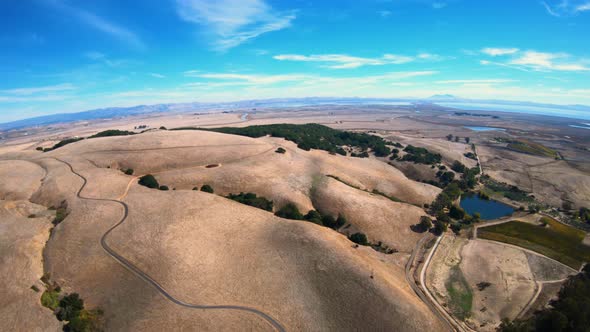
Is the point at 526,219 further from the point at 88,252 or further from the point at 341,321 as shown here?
the point at 88,252

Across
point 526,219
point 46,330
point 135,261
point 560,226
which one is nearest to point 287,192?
point 135,261

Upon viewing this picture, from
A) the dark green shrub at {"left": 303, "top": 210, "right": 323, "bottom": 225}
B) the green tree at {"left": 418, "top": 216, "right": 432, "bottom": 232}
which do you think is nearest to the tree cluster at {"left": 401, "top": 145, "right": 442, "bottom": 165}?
the green tree at {"left": 418, "top": 216, "right": 432, "bottom": 232}

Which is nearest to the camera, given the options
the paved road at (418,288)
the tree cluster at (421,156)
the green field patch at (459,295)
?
the paved road at (418,288)

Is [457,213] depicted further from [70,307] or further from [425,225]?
[70,307]

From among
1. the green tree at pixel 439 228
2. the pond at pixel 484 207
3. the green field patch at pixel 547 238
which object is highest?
the green tree at pixel 439 228

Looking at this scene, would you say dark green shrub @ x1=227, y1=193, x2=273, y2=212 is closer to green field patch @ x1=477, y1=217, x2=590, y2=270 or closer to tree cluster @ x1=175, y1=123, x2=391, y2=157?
tree cluster @ x1=175, y1=123, x2=391, y2=157

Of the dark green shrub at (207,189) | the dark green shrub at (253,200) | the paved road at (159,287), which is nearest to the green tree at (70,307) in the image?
the paved road at (159,287)

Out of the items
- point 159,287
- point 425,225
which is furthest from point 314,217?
point 159,287

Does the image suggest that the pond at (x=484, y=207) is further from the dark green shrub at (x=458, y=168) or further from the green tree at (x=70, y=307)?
the green tree at (x=70, y=307)
